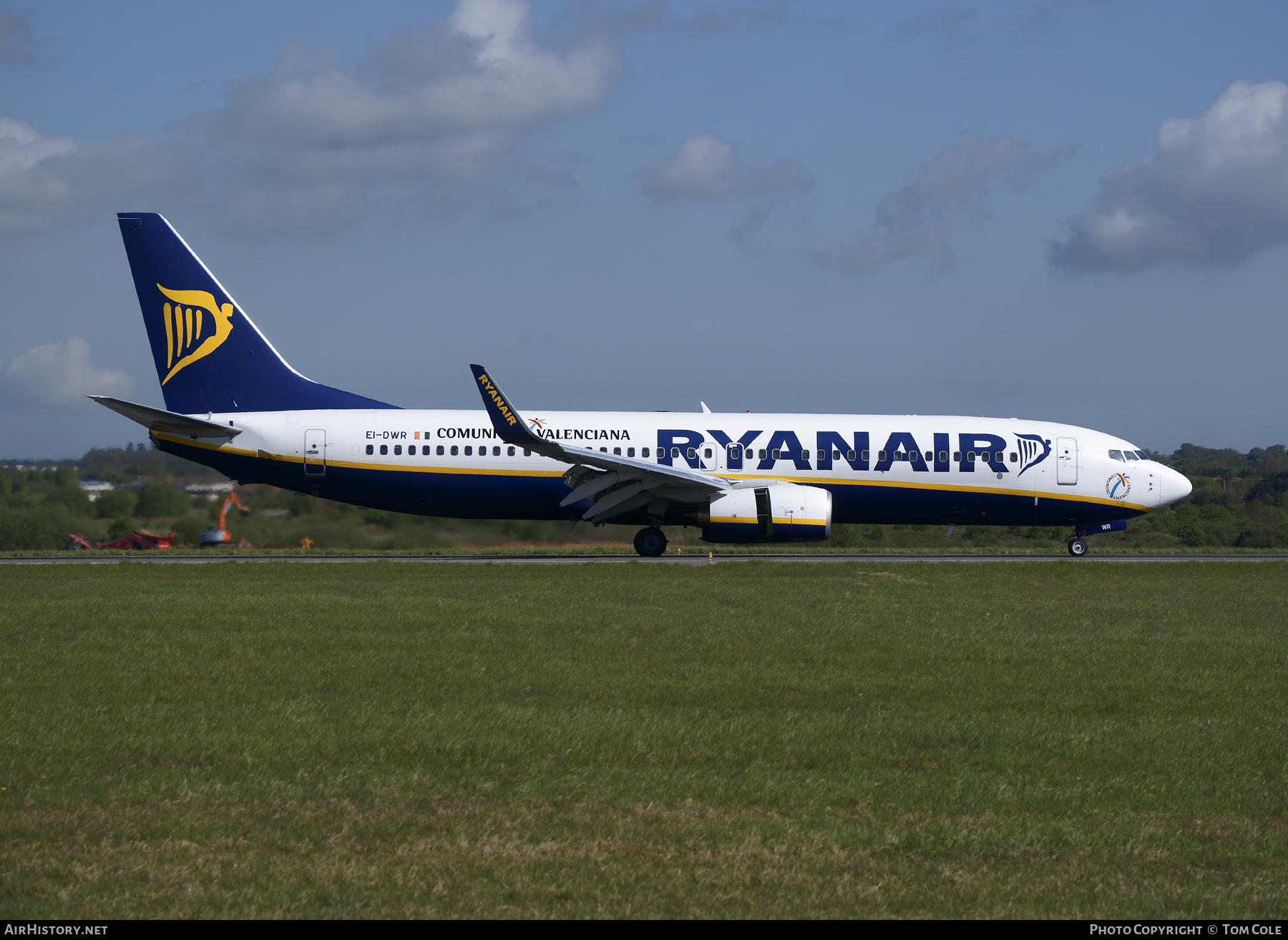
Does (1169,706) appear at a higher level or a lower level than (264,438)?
lower

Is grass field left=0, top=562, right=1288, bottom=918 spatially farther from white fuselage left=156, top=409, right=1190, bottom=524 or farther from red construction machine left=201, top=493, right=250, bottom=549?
red construction machine left=201, top=493, right=250, bottom=549

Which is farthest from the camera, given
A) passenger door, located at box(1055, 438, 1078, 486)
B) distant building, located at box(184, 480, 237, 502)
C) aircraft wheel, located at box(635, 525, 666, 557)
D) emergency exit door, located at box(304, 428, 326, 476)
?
distant building, located at box(184, 480, 237, 502)

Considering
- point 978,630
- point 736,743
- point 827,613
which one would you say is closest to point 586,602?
point 827,613

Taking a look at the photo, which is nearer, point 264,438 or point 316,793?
point 316,793

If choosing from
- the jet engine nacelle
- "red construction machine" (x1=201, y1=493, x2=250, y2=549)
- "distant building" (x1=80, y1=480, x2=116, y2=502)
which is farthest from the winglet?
"distant building" (x1=80, y1=480, x2=116, y2=502)

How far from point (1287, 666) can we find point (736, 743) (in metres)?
7.01

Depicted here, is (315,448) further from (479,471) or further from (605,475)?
(605,475)

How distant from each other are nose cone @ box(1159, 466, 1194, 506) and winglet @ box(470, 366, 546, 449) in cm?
1552

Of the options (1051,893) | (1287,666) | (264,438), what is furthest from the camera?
(264,438)

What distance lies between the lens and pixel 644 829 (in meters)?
6.24

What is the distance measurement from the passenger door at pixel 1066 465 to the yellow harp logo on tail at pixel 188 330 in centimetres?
2030

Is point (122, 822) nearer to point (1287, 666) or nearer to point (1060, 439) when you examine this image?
point (1287, 666)

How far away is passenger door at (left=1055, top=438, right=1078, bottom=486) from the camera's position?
28109 mm

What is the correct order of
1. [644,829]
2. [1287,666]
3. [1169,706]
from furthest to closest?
[1287,666], [1169,706], [644,829]
